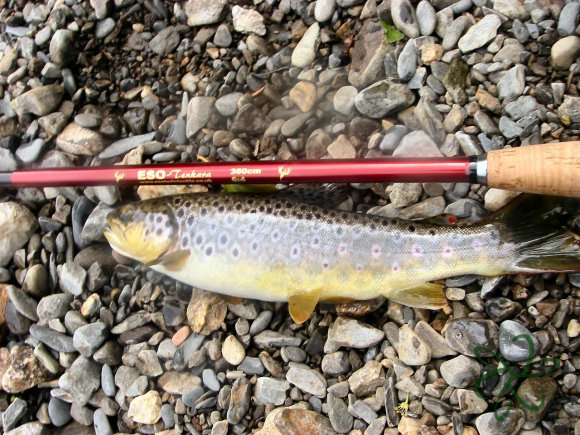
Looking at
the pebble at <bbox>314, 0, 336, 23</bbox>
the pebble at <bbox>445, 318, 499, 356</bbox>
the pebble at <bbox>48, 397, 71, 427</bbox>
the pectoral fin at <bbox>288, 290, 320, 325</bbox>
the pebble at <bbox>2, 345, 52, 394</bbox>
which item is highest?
the pebble at <bbox>314, 0, 336, 23</bbox>

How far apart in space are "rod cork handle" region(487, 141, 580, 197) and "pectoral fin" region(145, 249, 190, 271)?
4.37ft

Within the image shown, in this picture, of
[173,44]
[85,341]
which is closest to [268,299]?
[85,341]

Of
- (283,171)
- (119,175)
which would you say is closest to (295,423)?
(283,171)

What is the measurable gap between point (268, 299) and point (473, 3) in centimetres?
168

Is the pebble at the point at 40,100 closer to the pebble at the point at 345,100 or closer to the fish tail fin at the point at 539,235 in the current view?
the pebble at the point at 345,100

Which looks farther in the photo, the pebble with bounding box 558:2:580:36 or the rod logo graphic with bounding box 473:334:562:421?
the pebble with bounding box 558:2:580:36

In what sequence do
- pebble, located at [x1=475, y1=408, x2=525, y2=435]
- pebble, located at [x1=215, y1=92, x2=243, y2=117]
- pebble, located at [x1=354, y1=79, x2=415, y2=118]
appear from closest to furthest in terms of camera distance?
pebble, located at [x1=475, y1=408, x2=525, y2=435]
pebble, located at [x1=354, y1=79, x2=415, y2=118]
pebble, located at [x1=215, y1=92, x2=243, y2=117]

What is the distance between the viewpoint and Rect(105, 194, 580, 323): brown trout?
2473 millimetres

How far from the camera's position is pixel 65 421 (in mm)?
2969

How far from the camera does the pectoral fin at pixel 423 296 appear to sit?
260cm

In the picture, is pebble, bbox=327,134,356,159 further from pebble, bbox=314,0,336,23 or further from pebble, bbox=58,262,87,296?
pebble, bbox=58,262,87,296

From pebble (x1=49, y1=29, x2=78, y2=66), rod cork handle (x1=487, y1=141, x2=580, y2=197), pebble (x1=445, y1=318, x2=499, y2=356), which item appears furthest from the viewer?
pebble (x1=49, y1=29, x2=78, y2=66)

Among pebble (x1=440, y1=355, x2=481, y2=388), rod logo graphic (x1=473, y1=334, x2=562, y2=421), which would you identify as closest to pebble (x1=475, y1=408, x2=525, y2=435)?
rod logo graphic (x1=473, y1=334, x2=562, y2=421)

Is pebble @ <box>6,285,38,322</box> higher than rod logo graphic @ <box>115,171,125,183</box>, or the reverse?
rod logo graphic @ <box>115,171,125,183</box>
